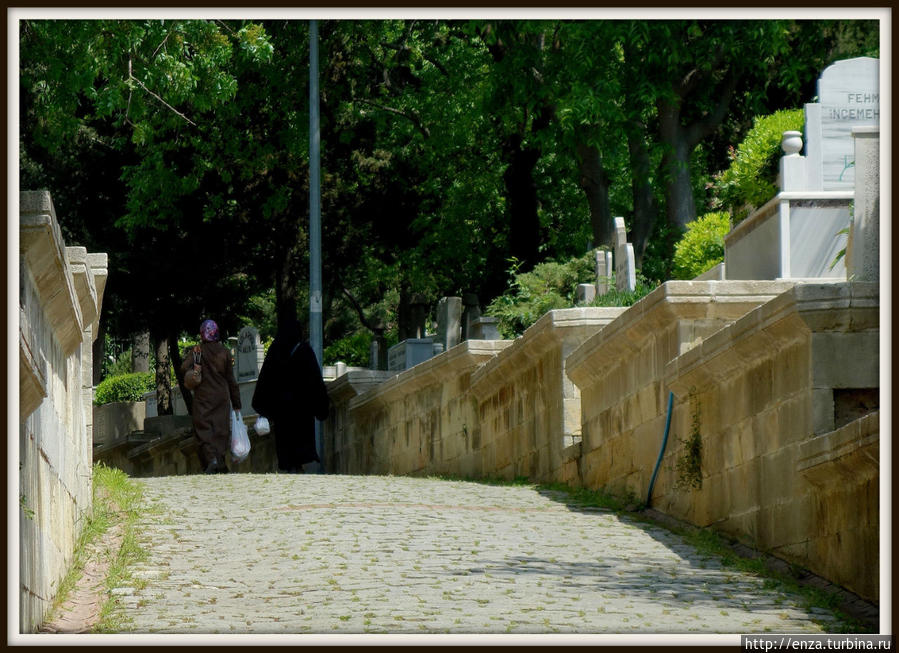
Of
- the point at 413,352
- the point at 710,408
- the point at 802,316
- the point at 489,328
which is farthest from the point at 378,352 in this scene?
the point at 802,316

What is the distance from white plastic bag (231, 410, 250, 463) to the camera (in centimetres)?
1769

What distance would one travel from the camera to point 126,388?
4688 cm

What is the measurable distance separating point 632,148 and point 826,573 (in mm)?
18554

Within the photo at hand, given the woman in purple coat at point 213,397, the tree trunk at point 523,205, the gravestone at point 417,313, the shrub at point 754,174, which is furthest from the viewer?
the gravestone at point 417,313

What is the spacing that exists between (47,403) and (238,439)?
9.53 metres

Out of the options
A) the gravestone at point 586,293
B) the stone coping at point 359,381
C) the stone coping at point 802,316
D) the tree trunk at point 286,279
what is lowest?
the stone coping at point 359,381

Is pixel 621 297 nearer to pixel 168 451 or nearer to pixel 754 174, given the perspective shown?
pixel 754 174

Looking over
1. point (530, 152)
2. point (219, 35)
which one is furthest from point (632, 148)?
point (219, 35)

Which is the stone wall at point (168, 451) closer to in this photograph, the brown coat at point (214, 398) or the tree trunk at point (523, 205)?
the tree trunk at point (523, 205)

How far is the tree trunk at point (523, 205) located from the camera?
99.9ft

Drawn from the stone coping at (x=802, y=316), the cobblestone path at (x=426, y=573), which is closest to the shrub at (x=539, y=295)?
the cobblestone path at (x=426, y=573)

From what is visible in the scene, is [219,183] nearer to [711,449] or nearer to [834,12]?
[711,449]

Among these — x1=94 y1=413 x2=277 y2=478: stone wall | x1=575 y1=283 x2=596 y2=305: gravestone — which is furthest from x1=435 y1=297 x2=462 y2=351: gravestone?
x1=575 y1=283 x2=596 y2=305: gravestone

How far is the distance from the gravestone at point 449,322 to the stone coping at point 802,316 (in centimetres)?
1462
